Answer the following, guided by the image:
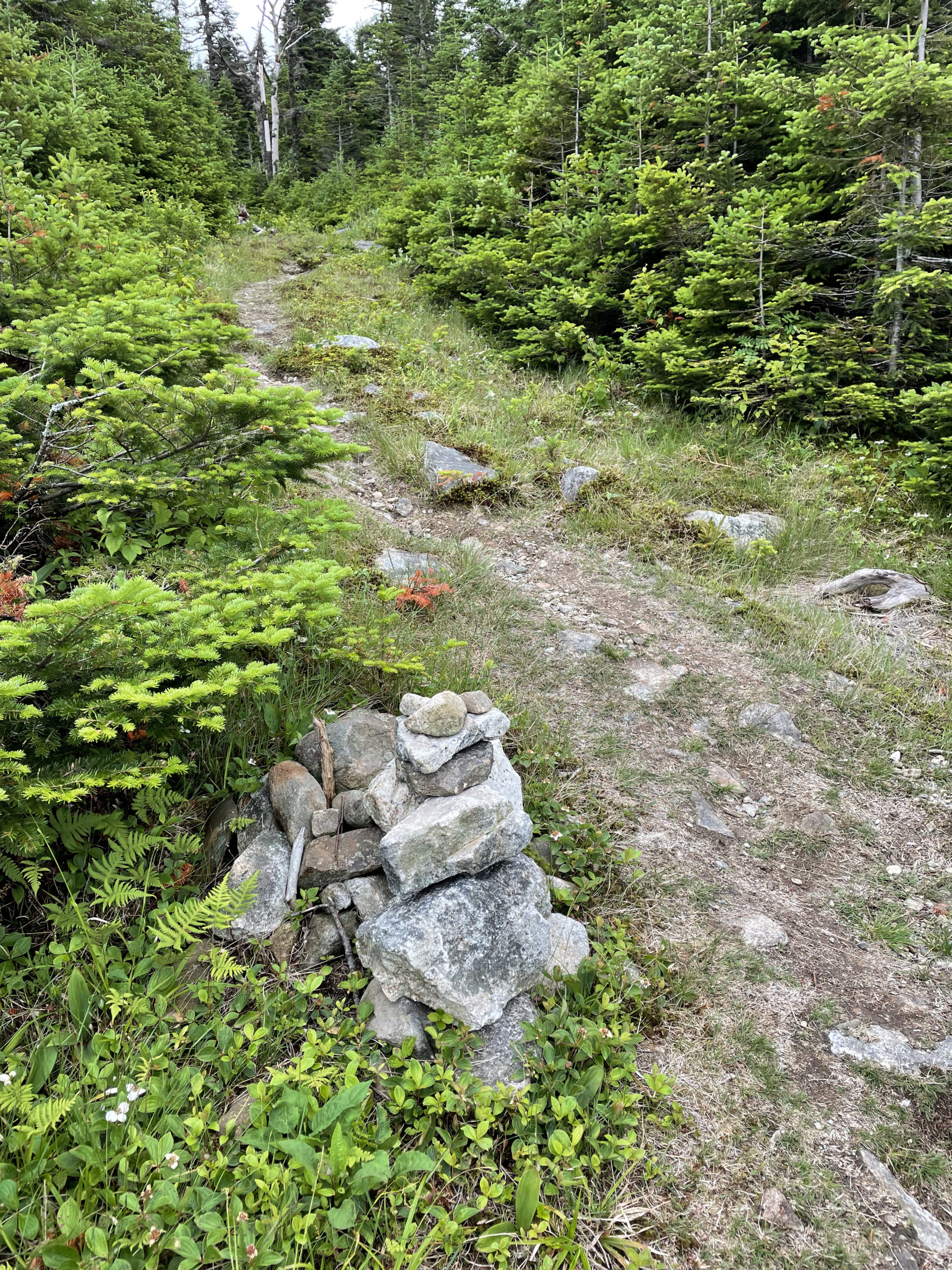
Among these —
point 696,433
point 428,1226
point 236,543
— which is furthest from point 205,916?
point 696,433

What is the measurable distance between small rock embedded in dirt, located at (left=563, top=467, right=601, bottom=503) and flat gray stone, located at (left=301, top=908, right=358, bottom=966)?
5394 mm

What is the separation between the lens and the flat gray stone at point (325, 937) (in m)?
2.67

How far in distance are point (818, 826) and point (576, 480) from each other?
15.0 feet

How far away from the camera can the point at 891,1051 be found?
8.70 feet

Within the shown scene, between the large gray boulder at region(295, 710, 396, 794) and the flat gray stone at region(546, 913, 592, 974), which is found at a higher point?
the large gray boulder at region(295, 710, 396, 794)

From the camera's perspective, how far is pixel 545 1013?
259 centimetres

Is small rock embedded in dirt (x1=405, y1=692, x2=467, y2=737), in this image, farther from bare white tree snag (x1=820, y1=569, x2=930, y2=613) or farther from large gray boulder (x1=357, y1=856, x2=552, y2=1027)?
bare white tree snag (x1=820, y1=569, x2=930, y2=613)

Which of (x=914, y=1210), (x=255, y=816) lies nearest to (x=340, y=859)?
(x=255, y=816)

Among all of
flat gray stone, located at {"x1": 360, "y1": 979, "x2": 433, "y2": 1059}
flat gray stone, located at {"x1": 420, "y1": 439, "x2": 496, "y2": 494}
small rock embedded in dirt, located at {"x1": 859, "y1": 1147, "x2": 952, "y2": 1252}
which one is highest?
flat gray stone, located at {"x1": 420, "y1": 439, "x2": 496, "y2": 494}

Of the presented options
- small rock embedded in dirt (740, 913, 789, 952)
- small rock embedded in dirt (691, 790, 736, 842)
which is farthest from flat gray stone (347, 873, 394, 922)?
small rock embedded in dirt (691, 790, 736, 842)

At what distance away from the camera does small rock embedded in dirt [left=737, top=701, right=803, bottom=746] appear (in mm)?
4539

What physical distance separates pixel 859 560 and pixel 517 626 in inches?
140

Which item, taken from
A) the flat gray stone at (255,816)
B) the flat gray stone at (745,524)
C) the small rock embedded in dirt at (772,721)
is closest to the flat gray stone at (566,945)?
the flat gray stone at (255,816)

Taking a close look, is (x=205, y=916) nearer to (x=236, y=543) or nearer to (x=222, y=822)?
(x=222, y=822)
